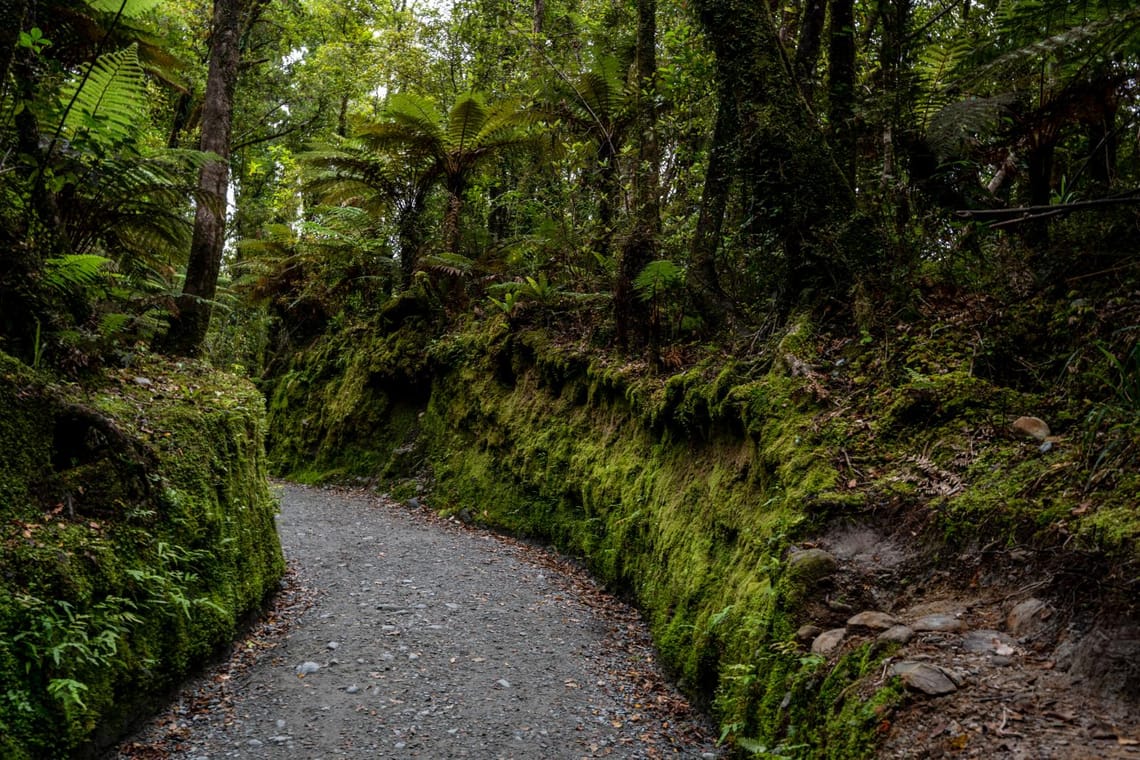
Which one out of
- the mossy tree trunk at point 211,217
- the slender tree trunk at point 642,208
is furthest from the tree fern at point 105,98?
the slender tree trunk at point 642,208

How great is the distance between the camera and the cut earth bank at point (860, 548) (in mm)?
2566

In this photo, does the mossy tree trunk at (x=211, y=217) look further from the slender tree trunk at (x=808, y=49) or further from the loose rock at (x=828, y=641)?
the loose rock at (x=828, y=641)

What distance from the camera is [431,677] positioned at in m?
4.89

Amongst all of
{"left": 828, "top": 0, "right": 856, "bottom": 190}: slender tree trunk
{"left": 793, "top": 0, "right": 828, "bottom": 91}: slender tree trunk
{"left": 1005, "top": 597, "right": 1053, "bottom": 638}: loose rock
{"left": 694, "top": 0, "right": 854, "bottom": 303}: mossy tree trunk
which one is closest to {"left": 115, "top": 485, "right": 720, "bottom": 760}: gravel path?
{"left": 1005, "top": 597, "right": 1053, "bottom": 638}: loose rock

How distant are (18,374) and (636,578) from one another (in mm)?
5048

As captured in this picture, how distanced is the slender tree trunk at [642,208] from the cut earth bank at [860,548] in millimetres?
644

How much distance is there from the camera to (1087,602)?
2.64 meters

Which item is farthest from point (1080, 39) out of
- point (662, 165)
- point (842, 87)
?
point (662, 165)

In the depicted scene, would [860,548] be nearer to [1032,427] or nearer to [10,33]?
[1032,427]

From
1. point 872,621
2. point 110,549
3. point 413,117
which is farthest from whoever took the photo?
point 413,117

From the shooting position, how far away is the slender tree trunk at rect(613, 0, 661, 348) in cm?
824

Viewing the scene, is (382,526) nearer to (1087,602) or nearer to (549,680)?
(549,680)

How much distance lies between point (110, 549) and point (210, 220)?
13.6 feet

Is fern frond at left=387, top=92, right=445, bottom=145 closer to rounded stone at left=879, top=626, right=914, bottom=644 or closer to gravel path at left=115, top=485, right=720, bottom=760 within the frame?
gravel path at left=115, top=485, right=720, bottom=760
